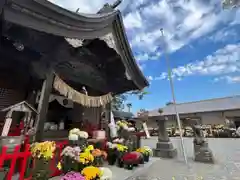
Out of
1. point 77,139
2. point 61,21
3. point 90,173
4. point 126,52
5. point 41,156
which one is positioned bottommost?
point 90,173

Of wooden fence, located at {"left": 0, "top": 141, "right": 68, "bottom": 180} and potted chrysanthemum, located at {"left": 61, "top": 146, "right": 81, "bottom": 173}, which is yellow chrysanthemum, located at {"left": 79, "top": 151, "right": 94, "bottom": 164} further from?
wooden fence, located at {"left": 0, "top": 141, "right": 68, "bottom": 180}

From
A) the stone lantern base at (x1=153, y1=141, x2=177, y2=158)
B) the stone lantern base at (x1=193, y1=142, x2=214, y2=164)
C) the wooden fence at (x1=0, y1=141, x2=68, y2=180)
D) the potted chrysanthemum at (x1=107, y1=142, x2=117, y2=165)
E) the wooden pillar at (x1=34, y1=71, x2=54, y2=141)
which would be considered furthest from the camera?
the stone lantern base at (x1=153, y1=141, x2=177, y2=158)

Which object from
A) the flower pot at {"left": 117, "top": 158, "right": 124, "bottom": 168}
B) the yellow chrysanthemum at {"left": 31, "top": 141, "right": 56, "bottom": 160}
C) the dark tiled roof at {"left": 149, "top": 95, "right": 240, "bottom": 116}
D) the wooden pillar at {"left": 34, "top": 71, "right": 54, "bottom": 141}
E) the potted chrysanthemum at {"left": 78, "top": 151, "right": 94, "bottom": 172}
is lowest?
the flower pot at {"left": 117, "top": 158, "right": 124, "bottom": 168}

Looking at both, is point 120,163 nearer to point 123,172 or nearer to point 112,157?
point 112,157

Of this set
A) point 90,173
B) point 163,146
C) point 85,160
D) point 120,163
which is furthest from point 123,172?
point 163,146

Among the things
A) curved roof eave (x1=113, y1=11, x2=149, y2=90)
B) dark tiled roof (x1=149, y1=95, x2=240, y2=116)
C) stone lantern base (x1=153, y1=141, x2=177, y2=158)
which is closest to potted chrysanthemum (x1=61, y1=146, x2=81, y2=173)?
curved roof eave (x1=113, y1=11, x2=149, y2=90)

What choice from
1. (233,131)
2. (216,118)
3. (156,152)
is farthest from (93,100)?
(216,118)

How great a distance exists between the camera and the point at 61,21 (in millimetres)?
2656

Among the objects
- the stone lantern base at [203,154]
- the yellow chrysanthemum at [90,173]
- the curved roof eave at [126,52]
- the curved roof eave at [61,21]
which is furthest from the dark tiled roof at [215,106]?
the yellow chrysanthemum at [90,173]

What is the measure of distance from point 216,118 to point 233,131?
151 inches

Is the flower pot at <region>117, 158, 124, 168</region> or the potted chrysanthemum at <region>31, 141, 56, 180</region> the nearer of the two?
the potted chrysanthemum at <region>31, 141, 56, 180</region>

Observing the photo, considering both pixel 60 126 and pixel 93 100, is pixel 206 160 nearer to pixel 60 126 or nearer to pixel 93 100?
pixel 93 100

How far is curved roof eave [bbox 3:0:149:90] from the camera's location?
2.10 m

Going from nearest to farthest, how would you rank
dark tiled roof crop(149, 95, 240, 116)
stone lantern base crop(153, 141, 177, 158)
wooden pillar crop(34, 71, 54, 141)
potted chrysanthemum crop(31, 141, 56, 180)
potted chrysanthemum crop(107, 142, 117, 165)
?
potted chrysanthemum crop(31, 141, 56, 180), wooden pillar crop(34, 71, 54, 141), potted chrysanthemum crop(107, 142, 117, 165), stone lantern base crop(153, 141, 177, 158), dark tiled roof crop(149, 95, 240, 116)
